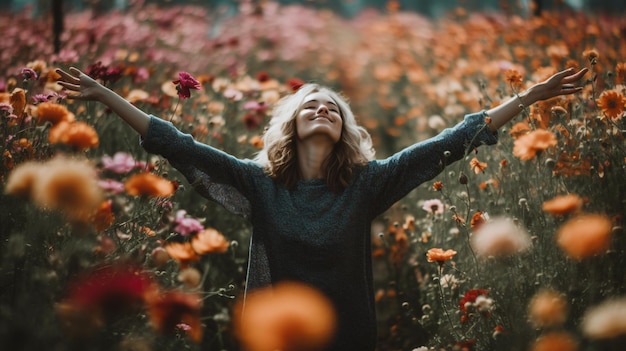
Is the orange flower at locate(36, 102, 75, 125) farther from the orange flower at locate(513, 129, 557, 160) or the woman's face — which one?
the orange flower at locate(513, 129, 557, 160)

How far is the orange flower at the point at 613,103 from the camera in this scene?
72.9 inches

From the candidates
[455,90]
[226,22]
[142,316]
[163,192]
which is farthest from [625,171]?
[226,22]

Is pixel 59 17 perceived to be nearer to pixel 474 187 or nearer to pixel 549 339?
pixel 474 187

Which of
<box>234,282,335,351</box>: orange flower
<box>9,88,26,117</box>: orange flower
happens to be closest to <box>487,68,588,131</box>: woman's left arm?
<box>234,282,335,351</box>: orange flower

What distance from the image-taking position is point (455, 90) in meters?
3.80

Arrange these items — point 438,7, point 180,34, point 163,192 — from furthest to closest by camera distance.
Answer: point 438,7, point 180,34, point 163,192

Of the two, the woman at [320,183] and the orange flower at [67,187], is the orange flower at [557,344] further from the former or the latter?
the orange flower at [67,187]

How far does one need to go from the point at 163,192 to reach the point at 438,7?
25350mm

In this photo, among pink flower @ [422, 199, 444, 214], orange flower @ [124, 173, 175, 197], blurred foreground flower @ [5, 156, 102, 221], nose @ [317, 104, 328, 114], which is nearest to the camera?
Answer: blurred foreground flower @ [5, 156, 102, 221]

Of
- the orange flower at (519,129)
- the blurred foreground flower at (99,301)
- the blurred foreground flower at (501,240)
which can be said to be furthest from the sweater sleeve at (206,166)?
the orange flower at (519,129)

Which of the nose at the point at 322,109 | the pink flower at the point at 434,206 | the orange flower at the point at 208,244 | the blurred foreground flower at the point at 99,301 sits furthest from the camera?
the pink flower at the point at 434,206

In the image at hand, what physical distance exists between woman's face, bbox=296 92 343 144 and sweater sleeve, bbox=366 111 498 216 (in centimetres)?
23

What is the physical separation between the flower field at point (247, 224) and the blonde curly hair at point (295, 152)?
1.20ft

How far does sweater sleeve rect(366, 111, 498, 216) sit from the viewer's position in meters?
1.96
